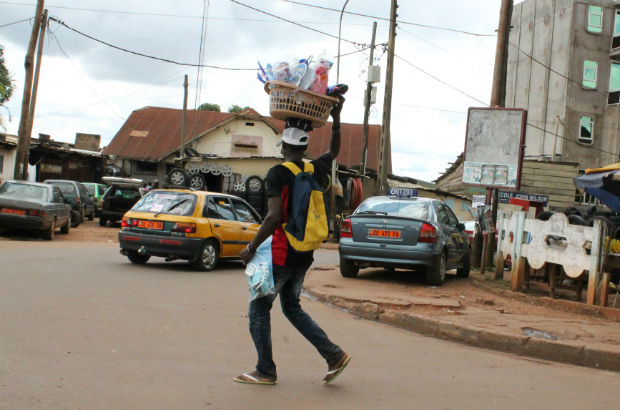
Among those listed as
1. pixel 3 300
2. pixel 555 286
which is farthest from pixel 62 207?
pixel 555 286

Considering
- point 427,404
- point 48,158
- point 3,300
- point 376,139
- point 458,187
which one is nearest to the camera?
point 427,404

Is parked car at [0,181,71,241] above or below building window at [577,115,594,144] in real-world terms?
below

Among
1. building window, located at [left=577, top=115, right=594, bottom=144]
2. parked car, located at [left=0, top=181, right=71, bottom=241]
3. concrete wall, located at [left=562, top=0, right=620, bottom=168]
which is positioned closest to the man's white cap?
parked car, located at [left=0, top=181, right=71, bottom=241]

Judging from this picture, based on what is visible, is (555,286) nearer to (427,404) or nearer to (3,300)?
(427,404)

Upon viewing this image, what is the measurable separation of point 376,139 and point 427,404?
42.0 meters

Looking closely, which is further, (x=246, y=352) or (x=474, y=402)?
(x=246, y=352)

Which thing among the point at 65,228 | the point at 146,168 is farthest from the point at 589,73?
the point at 65,228

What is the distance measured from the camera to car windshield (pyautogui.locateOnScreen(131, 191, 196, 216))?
479 inches

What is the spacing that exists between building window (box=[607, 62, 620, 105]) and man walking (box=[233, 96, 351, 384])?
36372mm

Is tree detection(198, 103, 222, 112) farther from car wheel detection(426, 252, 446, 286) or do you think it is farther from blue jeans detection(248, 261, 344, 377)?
blue jeans detection(248, 261, 344, 377)

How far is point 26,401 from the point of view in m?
4.07

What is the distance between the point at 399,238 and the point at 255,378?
22.4 ft

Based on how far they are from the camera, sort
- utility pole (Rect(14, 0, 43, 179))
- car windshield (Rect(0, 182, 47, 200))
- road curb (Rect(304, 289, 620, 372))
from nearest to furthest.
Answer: road curb (Rect(304, 289, 620, 372)) → car windshield (Rect(0, 182, 47, 200)) → utility pole (Rect(14, 0, 43, 179))

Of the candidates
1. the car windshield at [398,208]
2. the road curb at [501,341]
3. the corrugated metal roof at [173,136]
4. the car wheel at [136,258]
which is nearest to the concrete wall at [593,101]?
the corrugated metal roof at [173,136]
